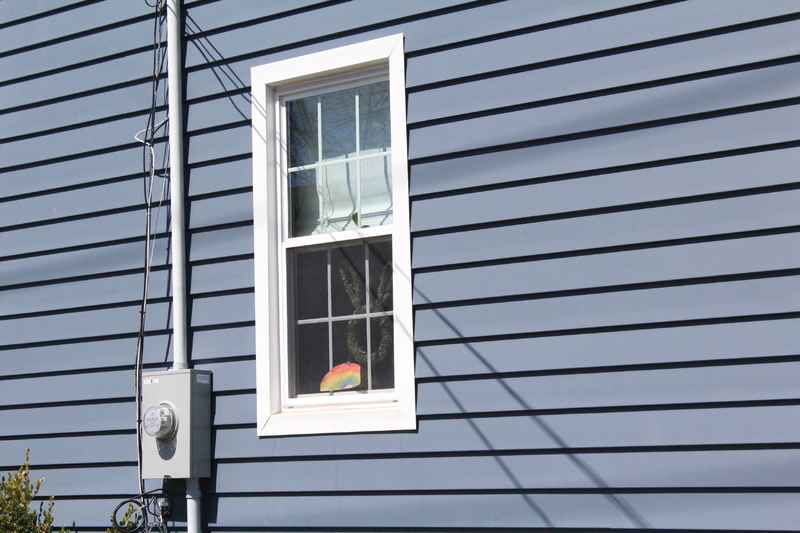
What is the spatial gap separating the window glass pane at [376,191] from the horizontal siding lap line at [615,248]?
0.40m

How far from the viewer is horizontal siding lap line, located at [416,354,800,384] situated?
10.4 ft

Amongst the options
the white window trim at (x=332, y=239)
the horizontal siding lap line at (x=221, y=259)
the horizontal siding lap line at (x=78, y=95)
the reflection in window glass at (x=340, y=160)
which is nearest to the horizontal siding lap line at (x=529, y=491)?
the white window trim at (x=332, y=239)

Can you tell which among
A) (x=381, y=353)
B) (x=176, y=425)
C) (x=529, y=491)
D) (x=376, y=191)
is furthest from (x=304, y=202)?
(x=529, y=491)

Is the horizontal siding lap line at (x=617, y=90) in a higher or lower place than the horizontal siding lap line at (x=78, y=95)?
lower

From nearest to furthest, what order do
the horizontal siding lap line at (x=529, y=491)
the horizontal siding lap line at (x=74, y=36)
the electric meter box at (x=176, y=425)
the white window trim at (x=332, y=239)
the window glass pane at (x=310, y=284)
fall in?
the horizontal siding lap line at (x=529, y=491)
the white window trim at (x=332, y=239)
the electric meter box at (x=176, y=425)
the window glass pane at (x=310, y=284)
the horizontal siding lap line at (x=74, y=36)

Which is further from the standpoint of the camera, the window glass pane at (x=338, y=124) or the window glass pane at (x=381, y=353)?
the window glass pane at (x=338, y=124)

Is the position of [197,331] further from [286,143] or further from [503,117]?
[503,117]

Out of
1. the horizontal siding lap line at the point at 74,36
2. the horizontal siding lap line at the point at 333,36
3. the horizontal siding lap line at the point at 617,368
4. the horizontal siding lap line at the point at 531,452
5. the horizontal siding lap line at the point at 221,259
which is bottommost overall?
the horizontal siding lap line at the point at 531,452

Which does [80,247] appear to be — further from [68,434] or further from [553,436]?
[553,436]

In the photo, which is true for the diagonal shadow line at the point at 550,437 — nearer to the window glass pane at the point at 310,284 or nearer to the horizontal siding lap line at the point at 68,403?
the window glass pane at the point at 310,284

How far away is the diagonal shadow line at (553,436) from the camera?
3303 millimetres

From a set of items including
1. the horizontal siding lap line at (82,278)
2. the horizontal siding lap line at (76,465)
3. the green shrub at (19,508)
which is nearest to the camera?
the green shrub at (19,508)

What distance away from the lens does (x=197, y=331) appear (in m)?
4.30

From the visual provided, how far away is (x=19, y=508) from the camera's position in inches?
168
